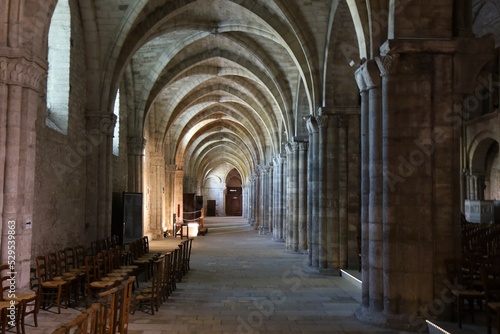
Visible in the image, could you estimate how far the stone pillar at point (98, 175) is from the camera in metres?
12.4

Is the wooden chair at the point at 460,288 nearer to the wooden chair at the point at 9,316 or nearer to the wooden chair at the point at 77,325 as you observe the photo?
the wooden chair at the point at 77,325

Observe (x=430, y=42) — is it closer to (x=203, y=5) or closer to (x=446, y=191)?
(x=446, y=191)

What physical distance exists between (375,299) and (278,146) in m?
17.7

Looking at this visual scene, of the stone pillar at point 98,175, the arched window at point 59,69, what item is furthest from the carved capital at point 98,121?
the arched window at point 59,69

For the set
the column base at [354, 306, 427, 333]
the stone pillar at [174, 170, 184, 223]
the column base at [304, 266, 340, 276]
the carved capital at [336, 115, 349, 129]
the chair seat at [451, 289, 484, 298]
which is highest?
the carved capital at [336, 115, 349, 129]

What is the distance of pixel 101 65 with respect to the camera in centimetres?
1255

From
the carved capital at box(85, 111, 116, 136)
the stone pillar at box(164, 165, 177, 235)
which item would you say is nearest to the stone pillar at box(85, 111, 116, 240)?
the carved capital at box(85, 111, 116, 136)

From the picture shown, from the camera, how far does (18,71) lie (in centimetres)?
687

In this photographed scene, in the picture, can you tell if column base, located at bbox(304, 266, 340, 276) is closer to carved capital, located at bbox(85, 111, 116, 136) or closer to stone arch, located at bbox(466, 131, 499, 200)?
carved capital, located at bbox(85, 111, 116, 136)

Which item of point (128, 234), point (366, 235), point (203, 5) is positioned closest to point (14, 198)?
point (366, 235)

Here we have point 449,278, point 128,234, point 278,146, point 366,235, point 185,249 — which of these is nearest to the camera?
point 449,278

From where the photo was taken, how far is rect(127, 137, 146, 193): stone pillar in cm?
1847

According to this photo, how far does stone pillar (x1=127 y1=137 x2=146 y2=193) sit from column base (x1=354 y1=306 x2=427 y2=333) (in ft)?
43.1

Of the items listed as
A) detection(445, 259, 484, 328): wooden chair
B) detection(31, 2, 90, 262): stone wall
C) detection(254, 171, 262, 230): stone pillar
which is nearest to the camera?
detection(445, 259, 484, 328): wooden chair
